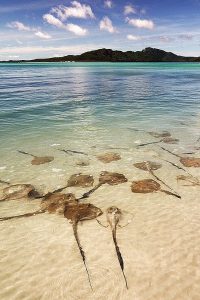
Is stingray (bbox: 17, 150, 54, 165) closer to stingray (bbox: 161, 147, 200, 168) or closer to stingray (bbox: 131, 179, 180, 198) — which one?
stingray (bbox: 131, 179, 180, 198)

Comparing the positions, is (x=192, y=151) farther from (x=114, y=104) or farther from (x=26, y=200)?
(x=114, y=104)

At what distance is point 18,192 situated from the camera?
319 inches

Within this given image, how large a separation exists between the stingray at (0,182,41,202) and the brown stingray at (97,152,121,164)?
3.08m

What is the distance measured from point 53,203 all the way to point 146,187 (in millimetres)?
2709

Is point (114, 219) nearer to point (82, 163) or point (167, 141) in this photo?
point (82, 163)

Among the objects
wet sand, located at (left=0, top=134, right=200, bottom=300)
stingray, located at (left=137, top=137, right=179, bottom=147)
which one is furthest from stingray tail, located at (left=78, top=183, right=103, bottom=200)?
stingray, located at (left=137, top=137, right=179, bottom=147)

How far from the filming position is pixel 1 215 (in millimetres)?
6988

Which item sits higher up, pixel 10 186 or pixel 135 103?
pixel 10 186

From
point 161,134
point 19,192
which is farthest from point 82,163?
point 161,134

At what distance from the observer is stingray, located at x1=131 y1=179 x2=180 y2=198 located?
7.97m

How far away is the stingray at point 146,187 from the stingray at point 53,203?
185cm

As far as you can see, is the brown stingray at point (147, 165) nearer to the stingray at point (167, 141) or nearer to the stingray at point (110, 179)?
the stingray at point (110, 179)

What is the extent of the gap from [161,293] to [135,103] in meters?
20.4

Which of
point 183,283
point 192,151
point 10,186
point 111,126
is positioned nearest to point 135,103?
point 111,126
